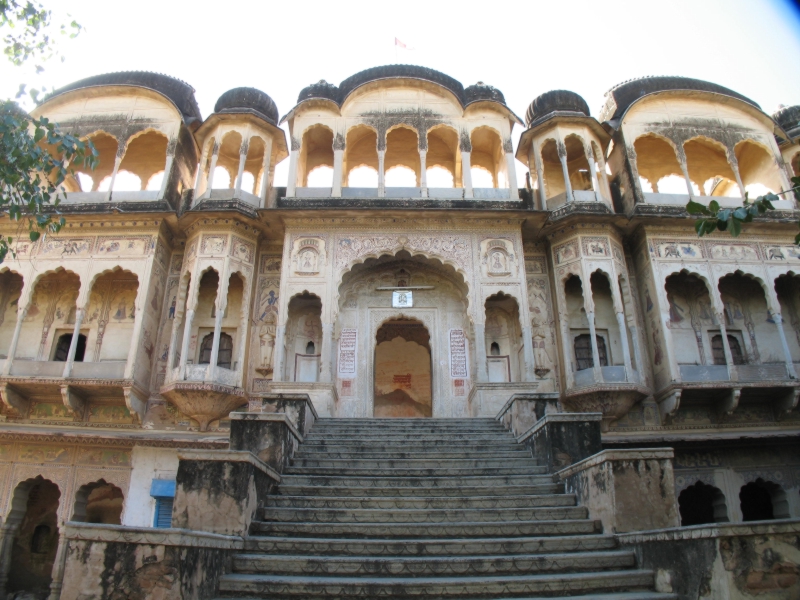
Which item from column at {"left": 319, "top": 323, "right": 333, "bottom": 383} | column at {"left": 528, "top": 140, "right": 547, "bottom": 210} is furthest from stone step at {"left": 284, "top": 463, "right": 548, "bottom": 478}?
column at {"left": 528, "top": 140, "right": 547, "bottom": 210}

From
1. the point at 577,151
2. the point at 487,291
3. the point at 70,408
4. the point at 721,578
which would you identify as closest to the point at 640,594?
the point at 721,578

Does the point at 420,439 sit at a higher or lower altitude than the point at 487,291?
lower

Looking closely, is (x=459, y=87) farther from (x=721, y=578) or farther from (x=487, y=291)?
(x=721, y=578)

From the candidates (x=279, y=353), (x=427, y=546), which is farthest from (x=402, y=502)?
(x=279, y=353)

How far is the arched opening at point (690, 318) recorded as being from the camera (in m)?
13.8

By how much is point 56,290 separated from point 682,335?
48.1 ft

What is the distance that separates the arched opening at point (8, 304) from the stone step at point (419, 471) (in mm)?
10189

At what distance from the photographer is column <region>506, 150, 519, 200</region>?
14.2 metres

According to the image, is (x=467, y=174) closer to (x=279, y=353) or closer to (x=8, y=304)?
(x=279, y=353)

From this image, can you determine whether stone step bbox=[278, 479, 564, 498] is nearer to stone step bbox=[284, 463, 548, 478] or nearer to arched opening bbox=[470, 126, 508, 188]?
stone step bbox=[284, 463, 548, 478]

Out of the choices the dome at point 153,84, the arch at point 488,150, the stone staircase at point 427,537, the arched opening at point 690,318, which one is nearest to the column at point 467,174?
the arch at point 488,150

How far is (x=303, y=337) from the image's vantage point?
1398cm

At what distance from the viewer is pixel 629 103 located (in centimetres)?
1588

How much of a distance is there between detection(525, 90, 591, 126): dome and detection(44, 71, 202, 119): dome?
874 cm
